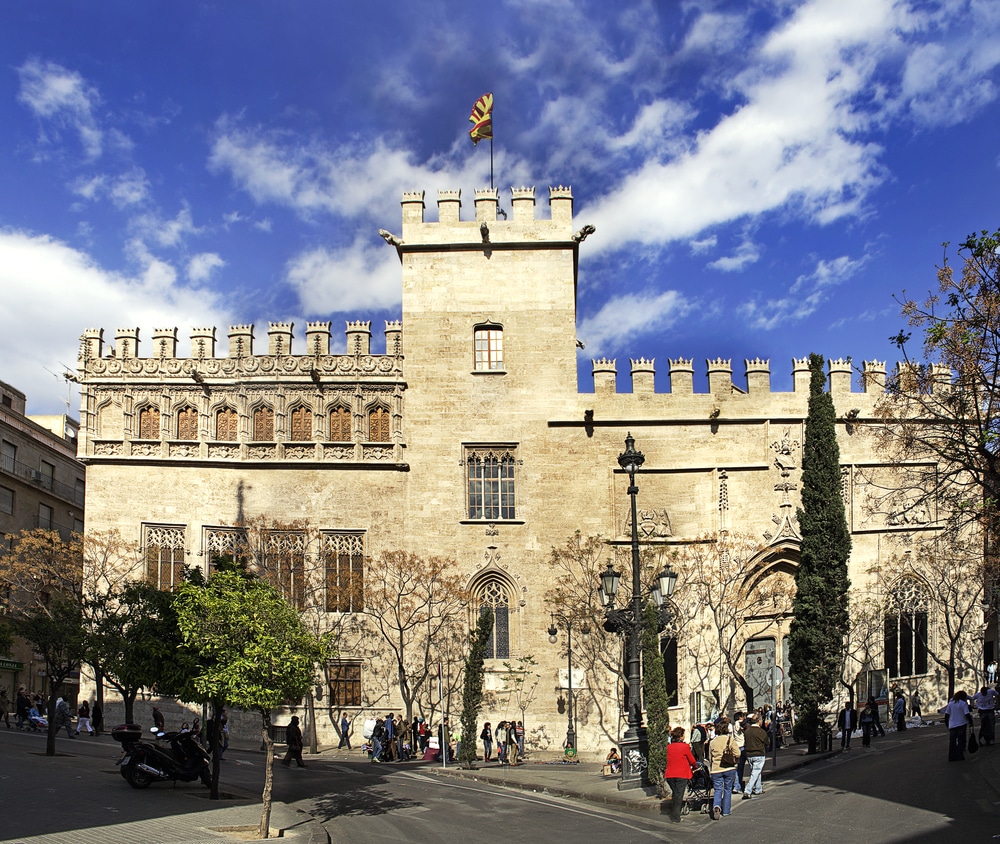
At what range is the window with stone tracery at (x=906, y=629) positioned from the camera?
3269cm

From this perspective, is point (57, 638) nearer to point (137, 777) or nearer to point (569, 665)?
point (137, 777)

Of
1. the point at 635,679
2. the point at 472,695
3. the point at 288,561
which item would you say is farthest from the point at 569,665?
the point at 635,679

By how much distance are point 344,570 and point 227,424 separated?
20.3 ft

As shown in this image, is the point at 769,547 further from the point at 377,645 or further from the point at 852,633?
the point at 377,645

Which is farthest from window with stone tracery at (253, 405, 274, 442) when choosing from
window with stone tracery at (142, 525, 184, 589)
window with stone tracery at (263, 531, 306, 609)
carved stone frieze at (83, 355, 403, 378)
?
window with stone tracery at (142, 525, 184, 589)

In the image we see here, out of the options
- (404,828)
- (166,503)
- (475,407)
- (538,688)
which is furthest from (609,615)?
(166,503)

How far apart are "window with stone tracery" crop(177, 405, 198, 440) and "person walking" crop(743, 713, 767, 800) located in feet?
70.4

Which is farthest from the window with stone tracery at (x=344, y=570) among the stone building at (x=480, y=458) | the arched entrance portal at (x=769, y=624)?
the arched entrance portal at (x=769, y=624)

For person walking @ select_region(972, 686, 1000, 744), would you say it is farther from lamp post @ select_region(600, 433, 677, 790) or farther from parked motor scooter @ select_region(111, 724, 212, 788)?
parked motor scooter @ select_region(111, 724, 212, 788)

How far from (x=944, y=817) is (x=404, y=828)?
7.63 m

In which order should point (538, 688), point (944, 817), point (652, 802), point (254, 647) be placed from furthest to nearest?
1. point (538, 688)
2. point (652, 802)
3. point (254, 647)
4. point (944, 817)

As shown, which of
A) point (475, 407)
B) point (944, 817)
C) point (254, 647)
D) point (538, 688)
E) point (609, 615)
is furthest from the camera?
point (475, 407)

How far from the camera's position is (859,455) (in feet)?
111

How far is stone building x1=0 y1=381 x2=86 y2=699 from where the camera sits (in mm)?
40469
